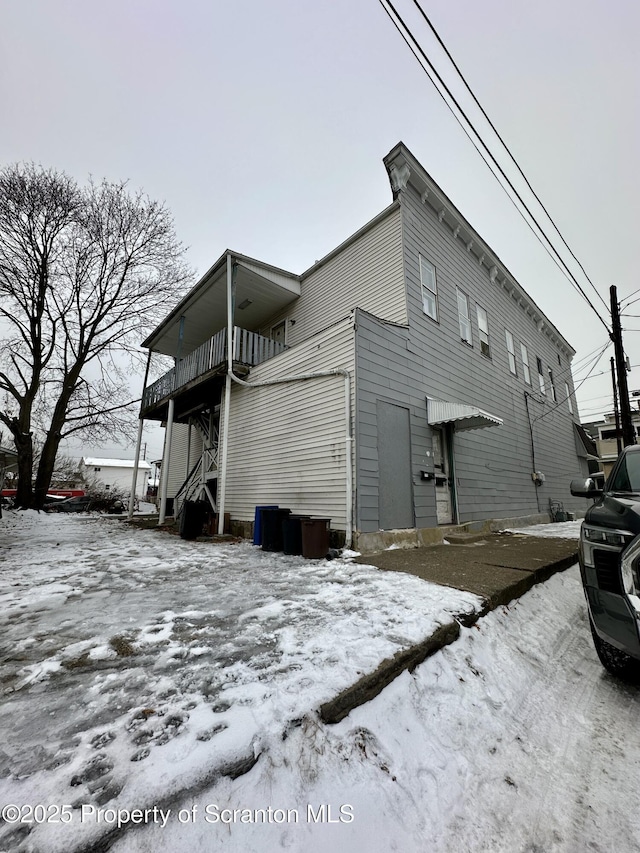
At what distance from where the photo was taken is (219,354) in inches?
389

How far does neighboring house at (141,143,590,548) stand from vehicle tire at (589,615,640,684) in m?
3.86

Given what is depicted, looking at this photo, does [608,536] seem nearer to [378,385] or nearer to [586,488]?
[586,488]

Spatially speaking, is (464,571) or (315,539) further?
(315,539)

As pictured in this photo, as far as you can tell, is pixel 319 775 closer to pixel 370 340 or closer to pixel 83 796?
pixel 83 796

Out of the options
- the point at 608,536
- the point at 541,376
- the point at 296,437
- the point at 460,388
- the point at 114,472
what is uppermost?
the point at 541,376

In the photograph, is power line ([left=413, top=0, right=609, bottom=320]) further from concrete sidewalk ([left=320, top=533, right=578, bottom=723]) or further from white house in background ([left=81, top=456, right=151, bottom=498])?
white house in background ([left=81, top=456, right=151, bottom=498])

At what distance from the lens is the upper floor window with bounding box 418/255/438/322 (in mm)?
9000

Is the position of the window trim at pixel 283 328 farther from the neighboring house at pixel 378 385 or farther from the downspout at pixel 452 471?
the downspout at pixel 452 471

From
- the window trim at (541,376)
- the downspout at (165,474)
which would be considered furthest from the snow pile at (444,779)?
the window trim at (541,376)

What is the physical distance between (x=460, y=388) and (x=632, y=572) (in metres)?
8.04

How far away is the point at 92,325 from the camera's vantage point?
58.7 ft

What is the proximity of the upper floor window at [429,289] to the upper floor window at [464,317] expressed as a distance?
56.5 inches

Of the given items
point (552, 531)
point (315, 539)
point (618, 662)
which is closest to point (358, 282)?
point (315, 539)

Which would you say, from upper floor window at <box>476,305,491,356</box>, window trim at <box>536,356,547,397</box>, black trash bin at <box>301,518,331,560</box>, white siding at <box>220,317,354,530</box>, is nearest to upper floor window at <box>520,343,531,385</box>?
window trim at <box>536,356,547,397</box>
